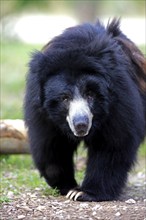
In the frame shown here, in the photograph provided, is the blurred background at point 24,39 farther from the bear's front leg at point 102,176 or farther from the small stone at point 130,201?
the small stone at point 130,201

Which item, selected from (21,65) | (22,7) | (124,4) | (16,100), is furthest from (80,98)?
(124,4)

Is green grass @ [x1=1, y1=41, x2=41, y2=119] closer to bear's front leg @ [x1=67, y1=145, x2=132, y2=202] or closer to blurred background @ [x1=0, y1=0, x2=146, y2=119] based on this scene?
blurred background @ [x1=0, y1=0, x2=146, y2=119]

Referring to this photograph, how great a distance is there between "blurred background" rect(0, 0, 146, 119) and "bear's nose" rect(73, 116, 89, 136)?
1.13 meters

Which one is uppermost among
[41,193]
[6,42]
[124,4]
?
[124,4]

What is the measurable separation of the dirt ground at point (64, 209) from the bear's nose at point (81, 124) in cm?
63

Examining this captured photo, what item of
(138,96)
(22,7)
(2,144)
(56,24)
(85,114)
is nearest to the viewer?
(85,114)

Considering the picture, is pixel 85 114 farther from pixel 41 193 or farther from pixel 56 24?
pixel 56 24

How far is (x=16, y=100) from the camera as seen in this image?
1070 cm

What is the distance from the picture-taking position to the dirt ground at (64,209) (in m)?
5.48

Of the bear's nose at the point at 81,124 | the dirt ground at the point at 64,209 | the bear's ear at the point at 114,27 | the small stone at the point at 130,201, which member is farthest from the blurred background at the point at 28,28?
the small stone at the point at 130,201

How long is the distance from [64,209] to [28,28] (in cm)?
1495

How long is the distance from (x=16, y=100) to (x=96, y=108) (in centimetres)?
481

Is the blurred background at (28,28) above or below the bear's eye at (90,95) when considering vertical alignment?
above

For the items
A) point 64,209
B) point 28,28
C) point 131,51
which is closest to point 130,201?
point 64,209
